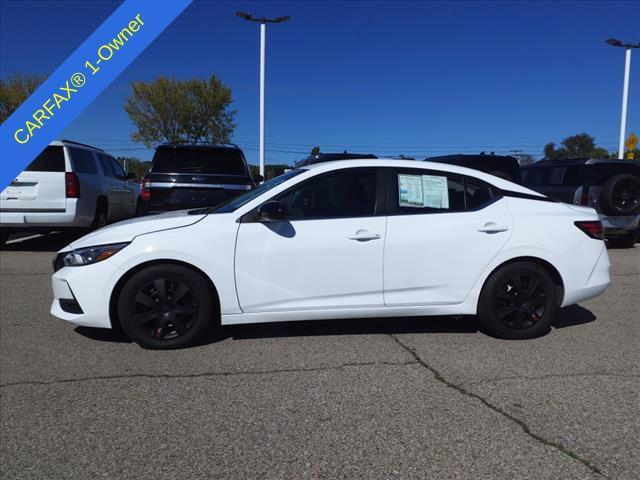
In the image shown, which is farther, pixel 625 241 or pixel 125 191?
pixel 125 191

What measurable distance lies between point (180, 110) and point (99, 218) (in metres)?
33.1

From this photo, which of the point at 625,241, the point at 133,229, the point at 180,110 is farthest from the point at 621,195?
the point at 180,110

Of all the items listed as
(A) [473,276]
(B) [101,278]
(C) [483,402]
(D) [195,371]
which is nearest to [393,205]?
(A) [473,276]

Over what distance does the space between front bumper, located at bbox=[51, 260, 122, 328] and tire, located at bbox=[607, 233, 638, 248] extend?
10454 millimetres

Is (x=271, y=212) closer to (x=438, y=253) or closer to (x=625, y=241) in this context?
(x=438, y=253)

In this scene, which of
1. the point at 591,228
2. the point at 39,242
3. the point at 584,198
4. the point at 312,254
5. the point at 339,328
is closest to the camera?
the point at 312,254

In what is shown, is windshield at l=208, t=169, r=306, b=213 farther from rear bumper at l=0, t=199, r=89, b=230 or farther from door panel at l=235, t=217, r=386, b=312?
rear bumper at l=0, t=199, r=89, b=230

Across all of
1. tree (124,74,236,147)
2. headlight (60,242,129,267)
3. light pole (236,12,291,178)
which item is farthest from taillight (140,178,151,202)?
tree (124,74,236,147)

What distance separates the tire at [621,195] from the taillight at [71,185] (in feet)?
31.0

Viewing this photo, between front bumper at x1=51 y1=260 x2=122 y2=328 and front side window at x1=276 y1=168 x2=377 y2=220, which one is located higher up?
front side window at x1=276 y1=168 x2=377 y2=220

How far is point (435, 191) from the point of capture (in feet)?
15.5

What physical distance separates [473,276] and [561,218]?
100 cm

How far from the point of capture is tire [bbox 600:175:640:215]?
384 inches

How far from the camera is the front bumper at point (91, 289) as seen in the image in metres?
4.20
